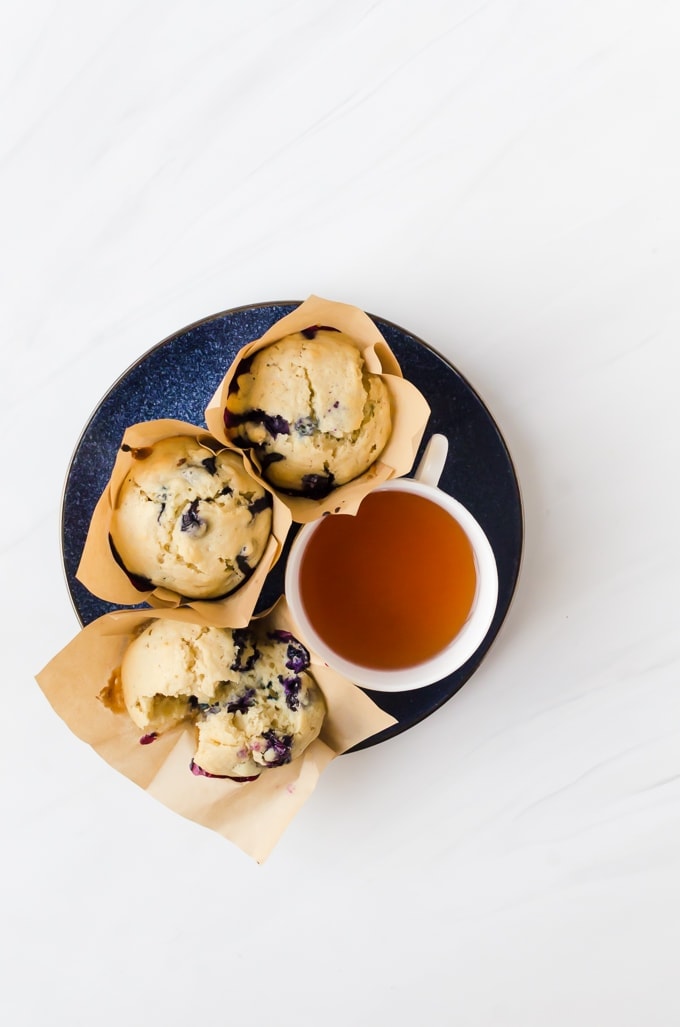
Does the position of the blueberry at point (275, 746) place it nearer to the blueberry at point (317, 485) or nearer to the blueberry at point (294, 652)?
the blueberry at point (294, 652)

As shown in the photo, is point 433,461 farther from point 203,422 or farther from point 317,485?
point 203,422

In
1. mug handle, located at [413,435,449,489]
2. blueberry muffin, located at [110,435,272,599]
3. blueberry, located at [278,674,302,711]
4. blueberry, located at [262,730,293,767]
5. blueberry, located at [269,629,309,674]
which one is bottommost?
blueberry, located at [262,730,293,767]

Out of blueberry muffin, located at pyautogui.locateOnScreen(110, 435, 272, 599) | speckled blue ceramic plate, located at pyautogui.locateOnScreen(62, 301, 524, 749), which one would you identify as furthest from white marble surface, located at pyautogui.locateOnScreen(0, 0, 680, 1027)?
blueberry muffin, located at pyautogui.locateOnScreen(110, 435, 272, 599)

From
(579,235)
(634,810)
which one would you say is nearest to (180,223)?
(579,235)

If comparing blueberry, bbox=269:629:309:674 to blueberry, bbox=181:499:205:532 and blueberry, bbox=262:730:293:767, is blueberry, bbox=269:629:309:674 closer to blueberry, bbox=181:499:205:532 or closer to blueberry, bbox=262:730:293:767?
blueberry, bbox=262:730:293:767

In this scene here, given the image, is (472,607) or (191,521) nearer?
(191,521)

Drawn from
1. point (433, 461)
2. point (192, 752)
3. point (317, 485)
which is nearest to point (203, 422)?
point (317, 485)
